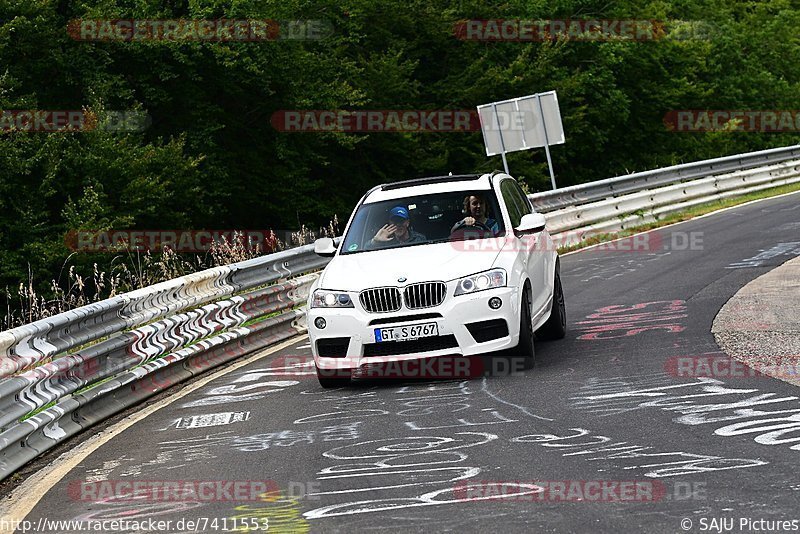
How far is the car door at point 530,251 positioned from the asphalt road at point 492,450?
584 millimetres

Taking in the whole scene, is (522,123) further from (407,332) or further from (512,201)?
(407,332)

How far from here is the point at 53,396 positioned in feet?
31.9

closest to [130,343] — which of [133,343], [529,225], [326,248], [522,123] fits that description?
[133,343]

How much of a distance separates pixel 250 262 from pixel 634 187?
43.6 feet

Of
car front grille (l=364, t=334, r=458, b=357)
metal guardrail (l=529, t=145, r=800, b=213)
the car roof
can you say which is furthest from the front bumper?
metal guardrail (l=529, t=145, r=800, b=213)

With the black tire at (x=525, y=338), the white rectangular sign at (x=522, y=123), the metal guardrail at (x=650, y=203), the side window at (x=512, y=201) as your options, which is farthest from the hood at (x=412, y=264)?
the white rectangular sign at (x=522, y=123)

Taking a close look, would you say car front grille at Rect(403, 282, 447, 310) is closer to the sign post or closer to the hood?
the hood

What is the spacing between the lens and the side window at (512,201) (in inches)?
484

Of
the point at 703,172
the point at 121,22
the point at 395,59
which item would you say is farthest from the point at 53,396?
the point at 395,59

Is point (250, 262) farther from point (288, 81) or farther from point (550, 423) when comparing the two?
point (288, 81)

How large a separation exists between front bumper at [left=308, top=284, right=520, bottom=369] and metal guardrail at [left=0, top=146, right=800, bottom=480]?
196 cm

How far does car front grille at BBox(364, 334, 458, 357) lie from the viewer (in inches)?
422

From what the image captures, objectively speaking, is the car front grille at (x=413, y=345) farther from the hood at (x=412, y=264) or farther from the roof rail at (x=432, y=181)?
the roof rail at (x=432, y=181)

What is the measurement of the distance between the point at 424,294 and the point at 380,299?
0.38 m
